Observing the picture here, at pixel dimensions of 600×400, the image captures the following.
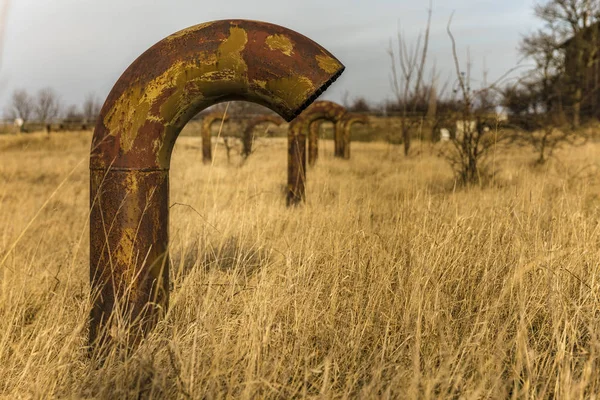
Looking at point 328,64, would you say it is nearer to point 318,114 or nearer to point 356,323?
point 356,323

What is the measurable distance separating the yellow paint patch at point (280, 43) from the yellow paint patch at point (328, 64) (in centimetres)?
10

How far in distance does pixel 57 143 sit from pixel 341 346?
1953cm

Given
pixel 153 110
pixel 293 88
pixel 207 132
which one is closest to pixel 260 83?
pixel 293 88

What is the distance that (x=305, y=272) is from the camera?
2.13 m

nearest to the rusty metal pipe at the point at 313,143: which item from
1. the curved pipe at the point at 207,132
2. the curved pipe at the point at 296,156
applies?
the curved pipe at the point at 207,132

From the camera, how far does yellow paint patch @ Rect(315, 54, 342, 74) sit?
1732 millimetres

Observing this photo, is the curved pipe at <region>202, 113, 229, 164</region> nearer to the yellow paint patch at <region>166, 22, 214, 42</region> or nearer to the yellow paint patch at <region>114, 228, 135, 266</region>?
the yellow paint patch at <region>166, 22, 214, 42</region>

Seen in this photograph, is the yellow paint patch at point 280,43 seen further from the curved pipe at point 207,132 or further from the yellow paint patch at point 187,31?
the curved pipe at point 207,132

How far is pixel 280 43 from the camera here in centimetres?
174

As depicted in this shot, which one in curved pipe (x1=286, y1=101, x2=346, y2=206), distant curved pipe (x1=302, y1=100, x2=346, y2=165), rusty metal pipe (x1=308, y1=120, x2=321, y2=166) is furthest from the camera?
rusty metal pipe (x1=308, y1=120, x2=321, y2=166)

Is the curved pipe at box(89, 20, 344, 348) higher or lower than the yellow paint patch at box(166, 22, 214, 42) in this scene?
lower

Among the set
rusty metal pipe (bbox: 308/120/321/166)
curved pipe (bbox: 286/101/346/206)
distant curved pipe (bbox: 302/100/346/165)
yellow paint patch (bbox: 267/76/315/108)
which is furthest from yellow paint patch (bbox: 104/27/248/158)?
rusty metal pipe (bbox: 308/120/321/166)

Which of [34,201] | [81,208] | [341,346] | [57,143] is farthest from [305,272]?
[57,143]

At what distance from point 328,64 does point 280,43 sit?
0.58 feet
